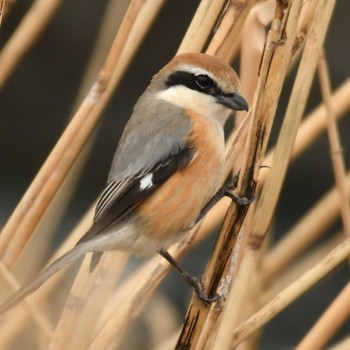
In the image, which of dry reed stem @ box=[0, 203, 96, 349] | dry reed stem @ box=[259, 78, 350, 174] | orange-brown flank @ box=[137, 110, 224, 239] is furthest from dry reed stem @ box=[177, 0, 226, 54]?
dry reed stem @ box=[0, 203, 96, 349]

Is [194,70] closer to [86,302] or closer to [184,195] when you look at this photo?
[184,195]

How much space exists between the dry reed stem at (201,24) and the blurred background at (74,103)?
8.11 feet

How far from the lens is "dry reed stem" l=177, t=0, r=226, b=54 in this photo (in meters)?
2.23

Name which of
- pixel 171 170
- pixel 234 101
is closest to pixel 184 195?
pixel 171 170

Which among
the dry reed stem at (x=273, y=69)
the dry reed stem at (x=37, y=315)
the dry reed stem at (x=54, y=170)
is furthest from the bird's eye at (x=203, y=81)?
the dry reed stem at (x=37, y=315)

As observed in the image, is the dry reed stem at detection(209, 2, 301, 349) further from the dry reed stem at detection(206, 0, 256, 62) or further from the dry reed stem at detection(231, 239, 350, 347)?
the dry reed stem at detection(206, 0, 256, 62)

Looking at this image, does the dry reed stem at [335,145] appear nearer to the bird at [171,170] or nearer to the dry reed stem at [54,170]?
the bird at [171,170]

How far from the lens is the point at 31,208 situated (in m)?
2.32

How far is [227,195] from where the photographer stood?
7.00ft

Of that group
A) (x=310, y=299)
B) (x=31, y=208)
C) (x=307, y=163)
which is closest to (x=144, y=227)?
(x=31, y=208)

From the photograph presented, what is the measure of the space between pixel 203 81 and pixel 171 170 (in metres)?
0.25

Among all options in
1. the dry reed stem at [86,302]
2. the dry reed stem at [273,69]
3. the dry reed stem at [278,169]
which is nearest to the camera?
the dry reed stem at [273,69]

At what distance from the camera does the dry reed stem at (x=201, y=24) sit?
2.23 m

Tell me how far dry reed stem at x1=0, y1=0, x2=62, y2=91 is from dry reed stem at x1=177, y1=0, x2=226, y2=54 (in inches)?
15.9
